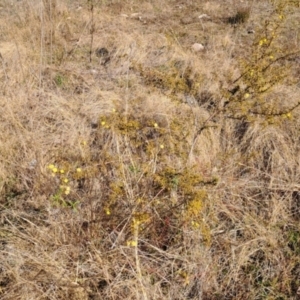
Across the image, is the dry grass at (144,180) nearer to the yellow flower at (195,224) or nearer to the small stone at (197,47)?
the yellow flower at (195,224)

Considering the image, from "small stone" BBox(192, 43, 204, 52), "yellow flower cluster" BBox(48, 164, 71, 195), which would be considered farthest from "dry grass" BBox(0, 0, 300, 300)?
"small stone" BBox(192, 43, 204, 52)

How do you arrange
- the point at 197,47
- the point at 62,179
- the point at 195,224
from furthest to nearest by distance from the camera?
1. the point at 197,47
2. the point at 62,179
3. the point at 195,224

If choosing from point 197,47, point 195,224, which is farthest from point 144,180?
point 197,47

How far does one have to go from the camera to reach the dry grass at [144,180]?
1.88 meters

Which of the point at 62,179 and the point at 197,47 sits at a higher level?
the point at 197,47

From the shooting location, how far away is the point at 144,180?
7.22 feet

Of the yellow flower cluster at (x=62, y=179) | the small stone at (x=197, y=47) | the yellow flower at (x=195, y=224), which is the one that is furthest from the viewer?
the small stone at (x=197, y=47)

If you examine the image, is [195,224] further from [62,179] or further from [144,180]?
[62,179]

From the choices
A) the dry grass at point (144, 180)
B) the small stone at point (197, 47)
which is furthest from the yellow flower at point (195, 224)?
the small stone at point (197, 47)

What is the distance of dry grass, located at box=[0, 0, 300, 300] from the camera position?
74.1 inches

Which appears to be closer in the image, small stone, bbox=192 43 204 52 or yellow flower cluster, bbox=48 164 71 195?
yellow flower cluster, bbox=48 164 71 195

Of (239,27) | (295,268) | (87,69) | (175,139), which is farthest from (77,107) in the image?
(239,27)

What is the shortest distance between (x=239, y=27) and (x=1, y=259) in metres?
3.87

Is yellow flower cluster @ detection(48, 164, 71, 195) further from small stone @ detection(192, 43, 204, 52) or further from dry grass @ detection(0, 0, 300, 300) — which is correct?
small stone @ detection(192, 43, 204, 52)
